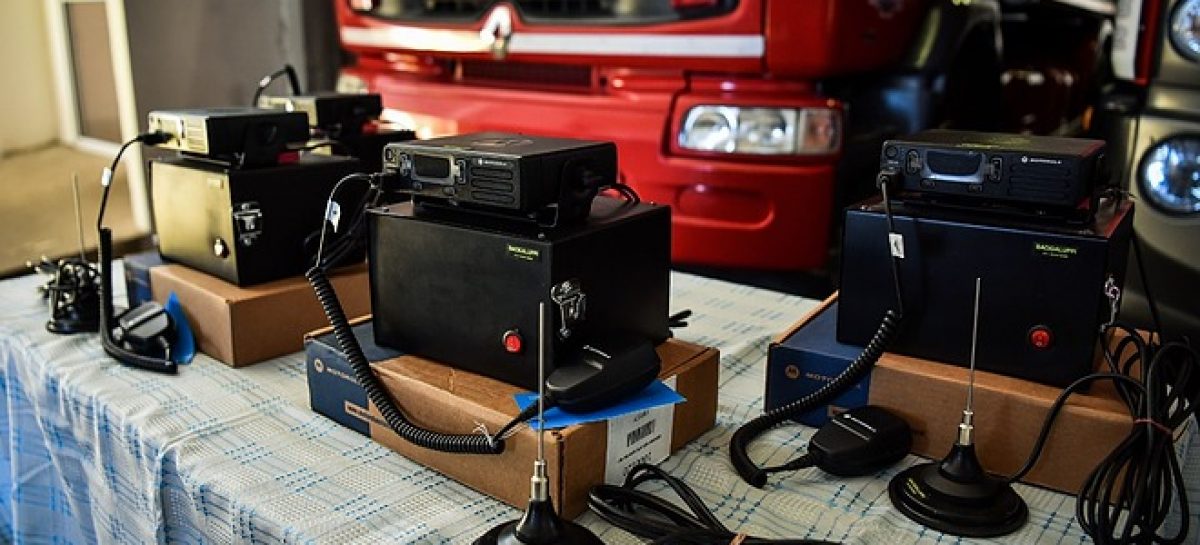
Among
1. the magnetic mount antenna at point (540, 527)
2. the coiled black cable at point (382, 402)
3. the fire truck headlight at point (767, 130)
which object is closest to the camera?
the magnetic mount antenna at point (540, 527)

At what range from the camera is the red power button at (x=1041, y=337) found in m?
0.87

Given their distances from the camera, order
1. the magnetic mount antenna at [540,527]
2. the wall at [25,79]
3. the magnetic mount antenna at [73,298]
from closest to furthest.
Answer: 1. the magnetic mount antenna at [540,527]
2. the magnetic mount antenna at [73,298]
3. the wall at [25,79]

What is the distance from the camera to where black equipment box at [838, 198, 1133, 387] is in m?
0.86

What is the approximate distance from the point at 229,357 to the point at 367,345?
254 millimetres

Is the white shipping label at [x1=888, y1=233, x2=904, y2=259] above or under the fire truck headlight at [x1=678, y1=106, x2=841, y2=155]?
under

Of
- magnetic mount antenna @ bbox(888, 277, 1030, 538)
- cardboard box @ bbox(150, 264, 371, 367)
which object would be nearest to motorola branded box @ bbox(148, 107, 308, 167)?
cardboard box @ bbox(150, 264, 371, 367)

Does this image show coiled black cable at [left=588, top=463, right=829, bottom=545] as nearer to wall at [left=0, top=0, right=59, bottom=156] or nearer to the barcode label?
the barcode label

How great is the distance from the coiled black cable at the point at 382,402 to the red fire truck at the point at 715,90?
35.6 inches

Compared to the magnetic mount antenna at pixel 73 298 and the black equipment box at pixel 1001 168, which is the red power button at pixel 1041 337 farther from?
the magnetic mount antenna at pixel 73 298

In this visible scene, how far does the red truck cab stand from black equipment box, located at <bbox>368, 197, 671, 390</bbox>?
0.75m

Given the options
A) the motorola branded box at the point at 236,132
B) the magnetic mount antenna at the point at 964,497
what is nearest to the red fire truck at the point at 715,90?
the motorola branded box at the point at 236,132

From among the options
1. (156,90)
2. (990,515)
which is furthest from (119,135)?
(990,515)

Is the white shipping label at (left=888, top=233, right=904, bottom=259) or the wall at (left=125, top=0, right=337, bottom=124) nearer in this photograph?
the white shipping label at (left=888, top=233, right=904, bottom=259)

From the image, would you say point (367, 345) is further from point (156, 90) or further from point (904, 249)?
point (156, 90)
